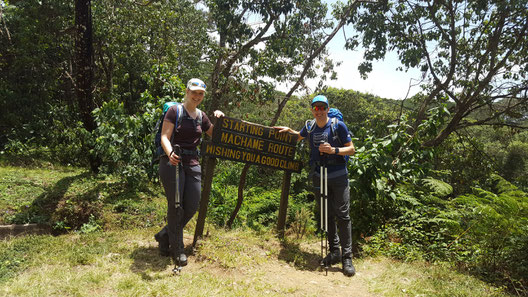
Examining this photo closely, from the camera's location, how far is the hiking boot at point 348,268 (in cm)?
425

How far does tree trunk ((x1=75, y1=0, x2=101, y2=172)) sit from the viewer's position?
7141 millimetres

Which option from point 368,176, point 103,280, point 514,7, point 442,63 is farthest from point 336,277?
point 442,63

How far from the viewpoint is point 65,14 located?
11.4 metres

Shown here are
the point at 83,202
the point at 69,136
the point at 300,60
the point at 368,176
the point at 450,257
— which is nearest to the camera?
the point at 450,257

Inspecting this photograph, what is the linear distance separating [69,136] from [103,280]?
8083 mm

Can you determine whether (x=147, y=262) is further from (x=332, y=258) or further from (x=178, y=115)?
(x=332, y=258)

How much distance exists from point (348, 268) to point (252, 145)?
216 centimetres

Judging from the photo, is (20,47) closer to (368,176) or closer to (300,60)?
(300,60)

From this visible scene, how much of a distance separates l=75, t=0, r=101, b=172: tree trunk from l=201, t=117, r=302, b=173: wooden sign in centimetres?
431

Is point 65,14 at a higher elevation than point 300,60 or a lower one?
higher

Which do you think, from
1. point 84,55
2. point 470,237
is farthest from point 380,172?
point 84,55

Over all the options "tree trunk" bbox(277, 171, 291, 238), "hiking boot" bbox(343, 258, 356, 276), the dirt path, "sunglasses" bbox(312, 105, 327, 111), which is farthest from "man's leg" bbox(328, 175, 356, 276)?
"tree trunk" bbox(277, 171, 291, 238)

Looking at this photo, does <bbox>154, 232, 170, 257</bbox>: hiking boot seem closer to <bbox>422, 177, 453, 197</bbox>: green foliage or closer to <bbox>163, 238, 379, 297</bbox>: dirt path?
<bbox>163, 238, 379, 297</bbox>: dirt path

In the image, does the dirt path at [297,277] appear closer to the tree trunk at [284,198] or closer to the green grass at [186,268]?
the green grass at [186,268]
